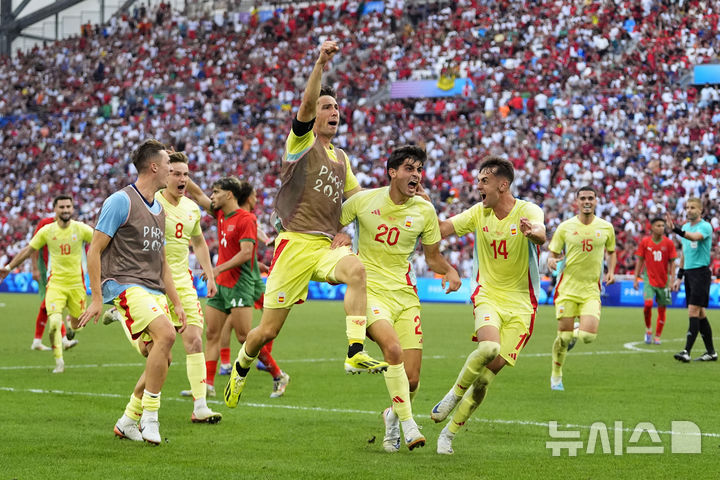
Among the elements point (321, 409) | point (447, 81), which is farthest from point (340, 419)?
point (447, 81)

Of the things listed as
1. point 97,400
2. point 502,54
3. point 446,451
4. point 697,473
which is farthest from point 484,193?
point 502,54

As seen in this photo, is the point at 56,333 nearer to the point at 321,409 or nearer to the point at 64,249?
the point at 64,249

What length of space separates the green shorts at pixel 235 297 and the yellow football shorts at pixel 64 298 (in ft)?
11.6

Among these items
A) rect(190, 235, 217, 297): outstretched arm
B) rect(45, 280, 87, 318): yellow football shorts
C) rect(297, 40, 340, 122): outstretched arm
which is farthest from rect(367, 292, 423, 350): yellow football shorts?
rect(45, 280, 87, 318): yellow football shorts

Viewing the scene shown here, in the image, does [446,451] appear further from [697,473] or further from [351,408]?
[351,408]

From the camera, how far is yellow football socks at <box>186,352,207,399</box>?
9.76 m

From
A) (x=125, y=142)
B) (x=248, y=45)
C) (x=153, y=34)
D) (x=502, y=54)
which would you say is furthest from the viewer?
(x=153, y=34)

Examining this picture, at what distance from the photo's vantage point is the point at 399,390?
8031mm

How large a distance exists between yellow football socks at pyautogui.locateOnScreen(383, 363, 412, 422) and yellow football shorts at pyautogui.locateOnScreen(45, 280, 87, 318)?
8.10m

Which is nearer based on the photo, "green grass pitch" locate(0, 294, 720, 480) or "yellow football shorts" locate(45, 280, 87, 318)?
"green grass pitch" locate(0, 294, 720, 480)

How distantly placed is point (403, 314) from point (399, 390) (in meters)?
0.79

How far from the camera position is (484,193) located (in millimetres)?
8727

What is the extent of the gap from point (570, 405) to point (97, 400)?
208 inches

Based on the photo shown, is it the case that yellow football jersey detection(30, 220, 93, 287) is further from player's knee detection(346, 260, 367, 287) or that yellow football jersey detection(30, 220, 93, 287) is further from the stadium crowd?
the stadium crowd
